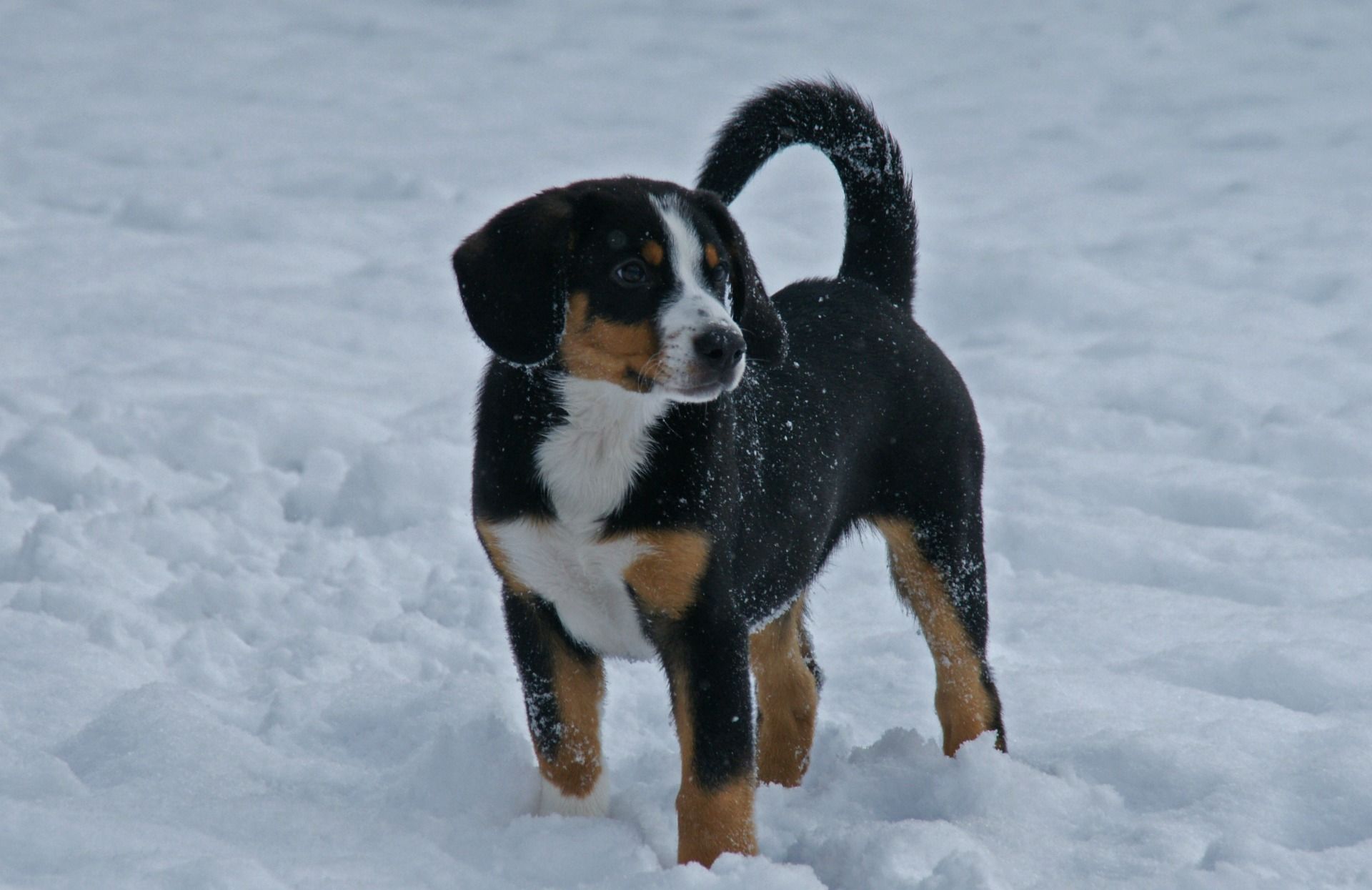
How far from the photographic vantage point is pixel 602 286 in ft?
10.3

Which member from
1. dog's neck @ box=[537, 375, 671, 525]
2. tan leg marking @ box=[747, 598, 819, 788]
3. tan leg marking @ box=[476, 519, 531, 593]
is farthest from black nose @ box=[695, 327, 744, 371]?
tan leg marking @ box=[747, 598, 819, 788]

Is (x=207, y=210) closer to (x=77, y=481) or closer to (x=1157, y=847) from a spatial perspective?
(x=77, y=481)

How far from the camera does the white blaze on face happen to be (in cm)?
297

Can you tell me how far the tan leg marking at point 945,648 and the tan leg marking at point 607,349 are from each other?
1.10m

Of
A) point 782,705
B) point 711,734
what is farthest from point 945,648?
point 711,734

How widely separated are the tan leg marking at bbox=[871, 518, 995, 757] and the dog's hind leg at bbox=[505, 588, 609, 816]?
3.05 feet

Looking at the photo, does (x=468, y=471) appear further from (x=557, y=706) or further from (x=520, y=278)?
(x=520, y=278)

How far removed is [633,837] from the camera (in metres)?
3.28

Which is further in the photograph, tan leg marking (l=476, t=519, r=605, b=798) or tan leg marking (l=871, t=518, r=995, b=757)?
tan leg marking (l=871, t=518, r=995, b=757)

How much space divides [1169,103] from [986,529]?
27.4 feet

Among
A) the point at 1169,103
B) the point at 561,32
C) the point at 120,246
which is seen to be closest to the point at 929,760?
the point at 120,246

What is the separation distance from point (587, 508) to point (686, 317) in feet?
1.48

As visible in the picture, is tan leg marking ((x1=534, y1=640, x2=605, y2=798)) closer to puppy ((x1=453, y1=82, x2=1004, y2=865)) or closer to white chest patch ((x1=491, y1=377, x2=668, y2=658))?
puppy ((x1=453, y1=82, x2=1004, y2=865))

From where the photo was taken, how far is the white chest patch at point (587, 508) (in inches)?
123
